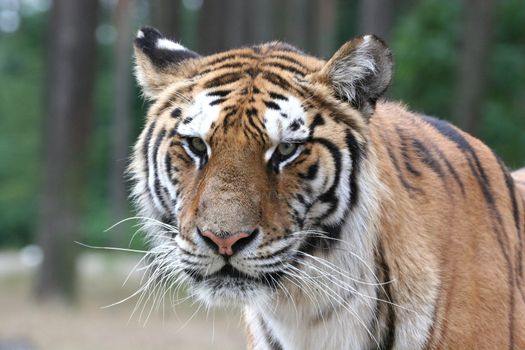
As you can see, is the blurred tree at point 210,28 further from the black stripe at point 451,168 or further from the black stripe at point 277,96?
the black stripe at point 277,96

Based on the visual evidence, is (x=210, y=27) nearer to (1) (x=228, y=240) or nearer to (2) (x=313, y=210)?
(2) (x=313, y=210)

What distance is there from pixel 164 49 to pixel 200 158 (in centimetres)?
66

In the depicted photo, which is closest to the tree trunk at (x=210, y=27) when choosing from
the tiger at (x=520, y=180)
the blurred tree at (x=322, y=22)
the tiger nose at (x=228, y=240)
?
the blurred tree at (x=322, y=22)

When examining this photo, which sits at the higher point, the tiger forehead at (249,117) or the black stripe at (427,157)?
the tiger forehead at (249,117)

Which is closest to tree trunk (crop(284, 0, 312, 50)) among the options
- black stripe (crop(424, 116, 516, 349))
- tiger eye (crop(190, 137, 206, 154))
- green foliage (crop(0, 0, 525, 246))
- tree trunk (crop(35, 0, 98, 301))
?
green foliage (crop(0, 0, 525, 246))

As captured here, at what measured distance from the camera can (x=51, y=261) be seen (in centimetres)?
1459

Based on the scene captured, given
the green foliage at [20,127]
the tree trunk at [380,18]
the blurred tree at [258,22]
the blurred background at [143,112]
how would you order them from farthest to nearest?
the green foliage at [20,127]
the blurred tree at [258,22]
the tree trunk at [380,18]
the blurred background at [143,112]

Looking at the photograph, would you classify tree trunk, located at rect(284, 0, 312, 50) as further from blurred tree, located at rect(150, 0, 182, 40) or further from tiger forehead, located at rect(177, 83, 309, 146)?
tiger forehead, located at rect(177, 83, 309, 146)

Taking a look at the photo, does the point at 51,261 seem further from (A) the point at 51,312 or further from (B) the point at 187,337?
(B) the point at 187,337

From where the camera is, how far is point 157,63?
3.59 metres

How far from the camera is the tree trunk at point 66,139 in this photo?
14133 millimetres

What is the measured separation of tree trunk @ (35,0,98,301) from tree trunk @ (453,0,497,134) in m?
5.75

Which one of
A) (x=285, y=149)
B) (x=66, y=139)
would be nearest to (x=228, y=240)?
(x=285, y=149)

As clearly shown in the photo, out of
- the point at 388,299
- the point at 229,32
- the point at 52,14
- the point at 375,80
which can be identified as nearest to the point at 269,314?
the point at 388,299
